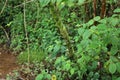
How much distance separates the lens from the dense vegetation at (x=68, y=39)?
277cm

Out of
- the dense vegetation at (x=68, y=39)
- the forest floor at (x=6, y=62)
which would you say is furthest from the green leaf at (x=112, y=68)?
the forest floor at (x=6, y=62)

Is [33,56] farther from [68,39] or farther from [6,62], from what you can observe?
[68,39]

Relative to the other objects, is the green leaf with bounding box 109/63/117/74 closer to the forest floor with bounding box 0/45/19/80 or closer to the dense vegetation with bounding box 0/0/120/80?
the dense vegetation with bounding box 0/0/120/80

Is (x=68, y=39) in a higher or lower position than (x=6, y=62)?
higher

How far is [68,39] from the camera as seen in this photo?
10.6 ft

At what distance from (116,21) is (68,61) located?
2.77 ft

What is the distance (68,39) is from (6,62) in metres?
2.20

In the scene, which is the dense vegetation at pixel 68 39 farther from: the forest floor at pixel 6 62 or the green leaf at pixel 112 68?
the forest floor at pixel 6 62

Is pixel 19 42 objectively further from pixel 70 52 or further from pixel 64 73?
pixel 70 52

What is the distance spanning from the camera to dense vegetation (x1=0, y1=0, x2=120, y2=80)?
2771mm

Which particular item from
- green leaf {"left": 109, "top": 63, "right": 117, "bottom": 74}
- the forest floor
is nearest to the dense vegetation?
green leaf {"left": 109, "top": 63, "right": 117, "bottom": 74}

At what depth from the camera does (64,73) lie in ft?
12.4

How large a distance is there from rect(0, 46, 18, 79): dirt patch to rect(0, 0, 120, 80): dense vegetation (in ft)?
0.43

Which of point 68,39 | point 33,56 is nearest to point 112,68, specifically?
point 68,39
